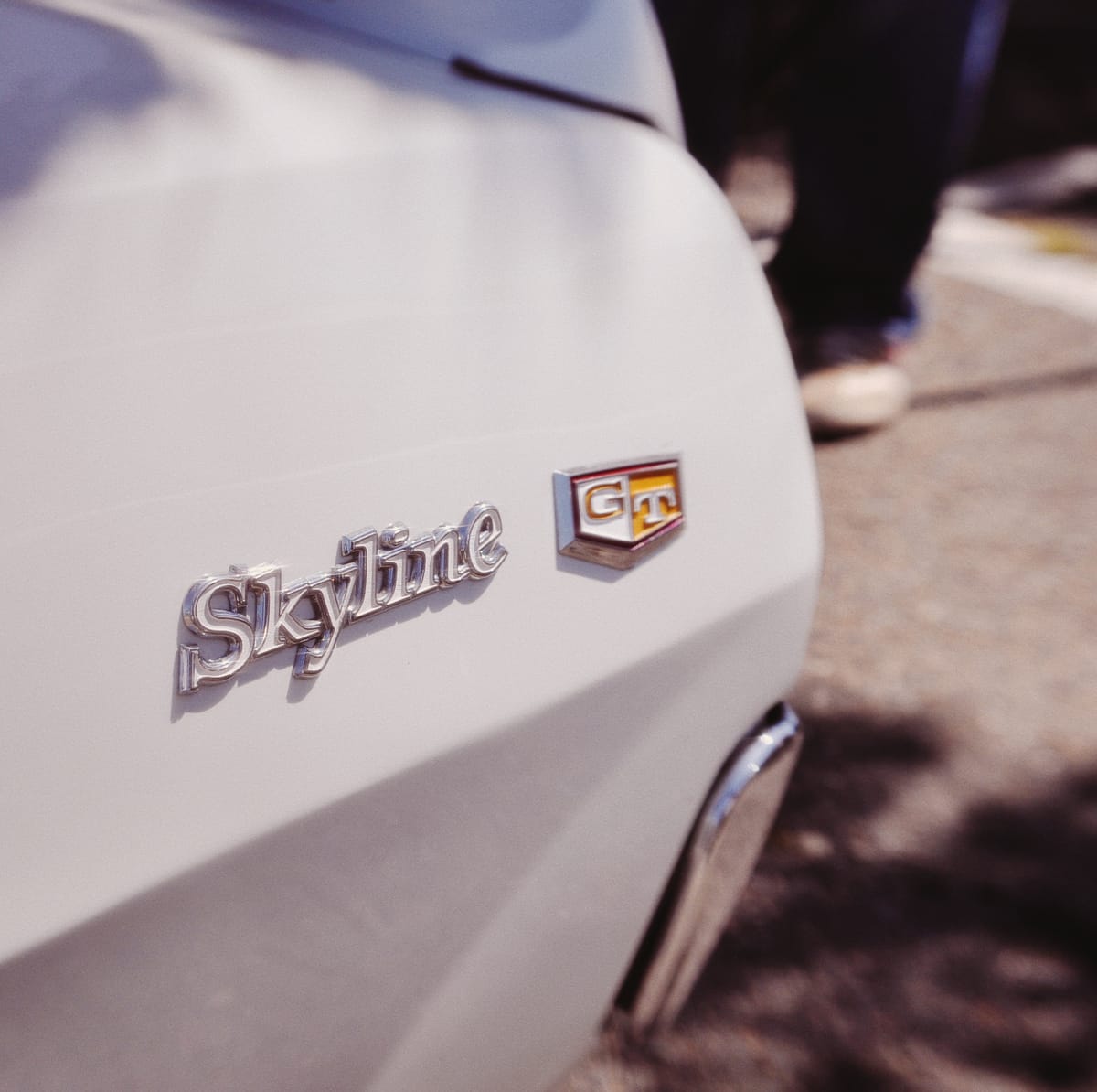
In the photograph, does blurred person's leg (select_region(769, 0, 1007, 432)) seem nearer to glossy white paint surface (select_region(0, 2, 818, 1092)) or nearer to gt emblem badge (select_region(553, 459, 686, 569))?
glossy white paint surface (select_region(0, 2, 818, 1092))

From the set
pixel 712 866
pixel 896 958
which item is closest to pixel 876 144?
pixel 896 958

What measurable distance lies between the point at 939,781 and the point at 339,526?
5.20 ft

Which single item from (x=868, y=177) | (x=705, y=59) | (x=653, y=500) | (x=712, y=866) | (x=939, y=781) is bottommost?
(x=939, y=781)

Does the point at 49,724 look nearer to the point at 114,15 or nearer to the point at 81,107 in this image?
the point at 81,107

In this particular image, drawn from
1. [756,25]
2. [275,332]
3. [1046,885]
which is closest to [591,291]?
[275,332]

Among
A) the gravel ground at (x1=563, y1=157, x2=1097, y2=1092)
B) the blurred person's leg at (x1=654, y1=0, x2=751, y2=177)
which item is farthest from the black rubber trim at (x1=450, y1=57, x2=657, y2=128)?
the blurred person's leg at (x1=654, y1=0, x2=751, y2=177)

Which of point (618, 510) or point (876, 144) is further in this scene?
point (876, 144)

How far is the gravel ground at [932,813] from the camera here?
1491mm

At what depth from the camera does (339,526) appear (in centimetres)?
68

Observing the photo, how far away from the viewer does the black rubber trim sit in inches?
35.1

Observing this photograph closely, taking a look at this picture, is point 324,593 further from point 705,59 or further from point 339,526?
point 705,59

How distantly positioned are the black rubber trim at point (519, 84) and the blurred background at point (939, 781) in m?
1.05

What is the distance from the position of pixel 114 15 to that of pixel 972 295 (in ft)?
13.6

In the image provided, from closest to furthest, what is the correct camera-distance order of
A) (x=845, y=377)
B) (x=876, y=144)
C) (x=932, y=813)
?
(x=932, y=813)
(x=876, y=144)
(x=845, y=377)
